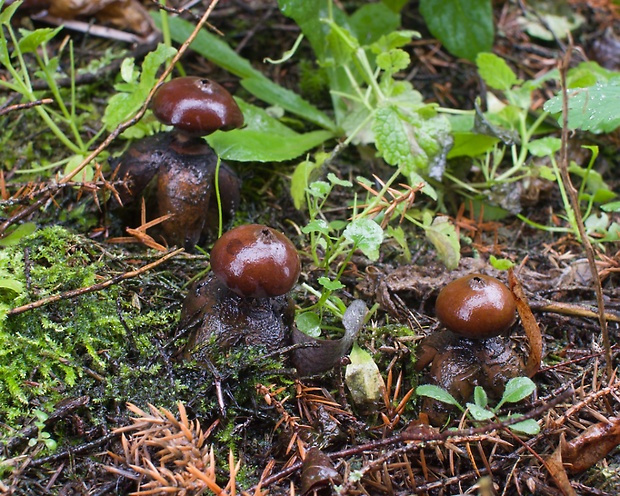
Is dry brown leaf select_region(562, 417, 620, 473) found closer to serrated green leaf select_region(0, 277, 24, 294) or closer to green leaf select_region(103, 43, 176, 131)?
serrated green leaf select_region(0, 277, 24, 294)

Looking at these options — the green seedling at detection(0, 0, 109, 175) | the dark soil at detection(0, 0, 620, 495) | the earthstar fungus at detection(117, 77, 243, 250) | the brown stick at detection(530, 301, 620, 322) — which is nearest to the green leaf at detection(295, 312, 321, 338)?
the dark soil at detection(0, 0, 620, 495)

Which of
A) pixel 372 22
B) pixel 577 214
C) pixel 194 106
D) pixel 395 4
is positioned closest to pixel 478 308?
pixel 577 214

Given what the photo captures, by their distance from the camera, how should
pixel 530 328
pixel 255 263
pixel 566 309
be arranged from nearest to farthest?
pixel 255 263 < pixel 530 328 < pixel 566 309

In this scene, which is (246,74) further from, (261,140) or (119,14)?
(119,14)

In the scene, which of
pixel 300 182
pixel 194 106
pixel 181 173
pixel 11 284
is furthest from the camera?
pixel 300 182

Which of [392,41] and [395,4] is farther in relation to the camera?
[395,4]

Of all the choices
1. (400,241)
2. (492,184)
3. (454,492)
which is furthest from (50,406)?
(492,184)

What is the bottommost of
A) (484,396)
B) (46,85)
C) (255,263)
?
(484,396)
